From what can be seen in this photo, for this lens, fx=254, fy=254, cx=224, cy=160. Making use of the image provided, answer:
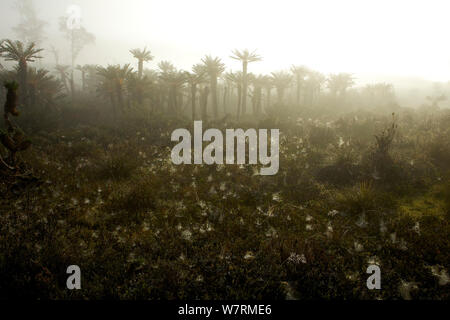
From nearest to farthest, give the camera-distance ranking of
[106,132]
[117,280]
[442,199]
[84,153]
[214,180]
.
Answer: [117,280] < [442,199] < [214,180] < [84,153] < [106,132]

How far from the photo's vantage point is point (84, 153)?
492 inches

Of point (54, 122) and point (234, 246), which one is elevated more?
point (54, 122)

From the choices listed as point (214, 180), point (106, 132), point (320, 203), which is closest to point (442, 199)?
point (320, 203)

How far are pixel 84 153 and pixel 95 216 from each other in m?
7.45

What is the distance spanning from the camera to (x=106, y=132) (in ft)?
58.3

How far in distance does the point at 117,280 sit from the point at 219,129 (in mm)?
15294

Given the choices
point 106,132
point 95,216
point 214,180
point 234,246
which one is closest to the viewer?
point 234,246
